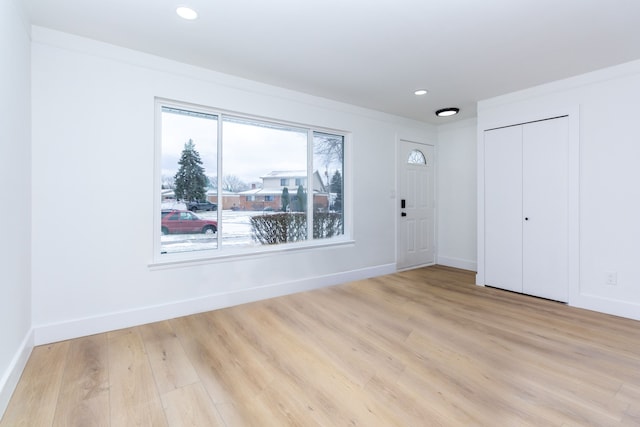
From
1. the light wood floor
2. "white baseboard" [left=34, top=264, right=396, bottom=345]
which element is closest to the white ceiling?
"white baseboard" [left=34, top=264, right=396, bottom=345]

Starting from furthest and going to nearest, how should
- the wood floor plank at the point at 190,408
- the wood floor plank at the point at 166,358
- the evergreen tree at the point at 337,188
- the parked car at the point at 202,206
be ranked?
the evergreen tree at the point at 337,188
the parked car at the point at 202,206
the wood floor plank at the point at 166,358
the wood floor plank at the point at 190,408

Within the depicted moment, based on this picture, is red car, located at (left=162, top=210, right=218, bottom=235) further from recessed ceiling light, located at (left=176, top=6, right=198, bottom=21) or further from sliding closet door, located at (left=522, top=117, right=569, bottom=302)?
sliding closet door, located at (left=522, top=117, right=569, bottom=302)

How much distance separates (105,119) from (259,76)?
1.51m

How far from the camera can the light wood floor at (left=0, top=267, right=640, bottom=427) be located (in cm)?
162

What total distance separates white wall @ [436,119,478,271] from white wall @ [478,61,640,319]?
1.55 metres

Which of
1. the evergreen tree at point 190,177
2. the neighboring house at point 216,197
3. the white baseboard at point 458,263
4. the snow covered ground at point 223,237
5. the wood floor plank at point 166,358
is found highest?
the evergreen tree at point 190,177

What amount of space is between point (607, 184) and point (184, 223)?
4.35 m

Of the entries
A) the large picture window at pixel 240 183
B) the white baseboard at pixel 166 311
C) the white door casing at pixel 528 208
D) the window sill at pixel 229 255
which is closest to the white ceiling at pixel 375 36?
the large picture window at pixel 240 183

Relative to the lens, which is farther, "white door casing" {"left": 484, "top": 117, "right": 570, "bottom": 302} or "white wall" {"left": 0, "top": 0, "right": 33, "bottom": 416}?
"white door casing" {"left": 484, "top": 117, "right": 570, "bottom": 302}

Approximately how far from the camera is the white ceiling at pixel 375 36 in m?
2.10

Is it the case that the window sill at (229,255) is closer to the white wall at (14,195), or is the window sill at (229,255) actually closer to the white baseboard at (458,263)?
the white wall at (14,195)

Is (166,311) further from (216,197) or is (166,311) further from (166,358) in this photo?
(216,197)

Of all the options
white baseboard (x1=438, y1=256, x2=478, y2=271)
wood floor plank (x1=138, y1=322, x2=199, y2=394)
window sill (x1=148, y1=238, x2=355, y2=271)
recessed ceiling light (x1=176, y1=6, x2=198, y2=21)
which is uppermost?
recessed ceiling light (x1=176, y1=6, x2=198, y2=21)

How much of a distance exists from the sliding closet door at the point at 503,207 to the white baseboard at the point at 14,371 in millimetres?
4617
